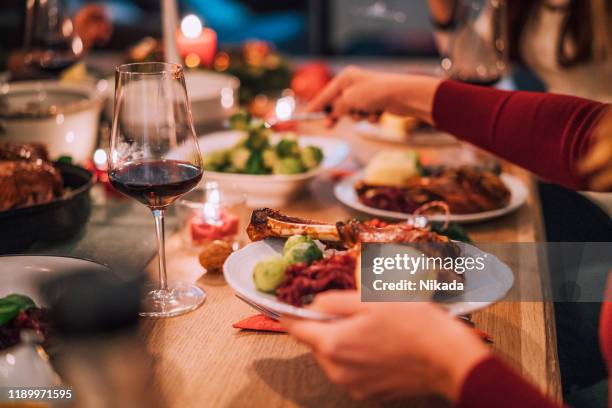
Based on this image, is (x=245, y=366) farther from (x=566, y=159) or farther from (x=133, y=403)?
(x=566, y=159)

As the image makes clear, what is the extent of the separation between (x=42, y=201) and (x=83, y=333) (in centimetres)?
64

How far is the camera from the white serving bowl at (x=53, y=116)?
1486 millimetres

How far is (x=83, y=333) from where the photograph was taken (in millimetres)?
604

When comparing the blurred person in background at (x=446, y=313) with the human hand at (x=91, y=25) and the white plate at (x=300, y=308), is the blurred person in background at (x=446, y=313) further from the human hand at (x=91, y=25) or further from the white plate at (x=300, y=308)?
the human hand at (x=91, y=25)

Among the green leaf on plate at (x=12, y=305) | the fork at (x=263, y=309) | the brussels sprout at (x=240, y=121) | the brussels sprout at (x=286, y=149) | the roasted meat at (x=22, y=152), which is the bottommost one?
the fork at (x=263, y=309)

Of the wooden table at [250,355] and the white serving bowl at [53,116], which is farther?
the white serving bowl at [53,116]

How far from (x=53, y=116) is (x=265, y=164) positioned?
47 centimetres

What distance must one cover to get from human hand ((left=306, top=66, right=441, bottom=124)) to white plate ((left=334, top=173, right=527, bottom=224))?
156 millimetres

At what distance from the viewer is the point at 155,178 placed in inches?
37.5

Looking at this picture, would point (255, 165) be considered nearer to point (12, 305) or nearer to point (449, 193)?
point (449, 193)

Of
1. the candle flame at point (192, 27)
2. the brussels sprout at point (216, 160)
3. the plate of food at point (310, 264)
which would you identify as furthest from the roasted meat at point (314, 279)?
the candle flame at point (192, 27)

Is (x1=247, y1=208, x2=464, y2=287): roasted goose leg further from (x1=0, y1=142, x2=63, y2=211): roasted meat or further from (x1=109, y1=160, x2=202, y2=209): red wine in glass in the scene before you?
(x1=0, y1=142, x2=63, y2=211): roasted meat

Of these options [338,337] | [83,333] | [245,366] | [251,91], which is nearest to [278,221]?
[245,366]

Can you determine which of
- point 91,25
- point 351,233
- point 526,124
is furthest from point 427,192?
point 91,25
